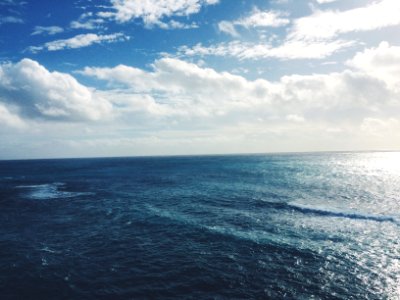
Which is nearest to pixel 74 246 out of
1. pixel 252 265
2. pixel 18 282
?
pixel 18 282

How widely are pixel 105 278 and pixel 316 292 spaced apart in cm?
2255

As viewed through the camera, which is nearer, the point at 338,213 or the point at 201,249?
the point at 201,249

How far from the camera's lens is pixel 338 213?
58.7 metres

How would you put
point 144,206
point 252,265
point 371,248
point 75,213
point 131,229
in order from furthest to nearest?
point 144,206
point 75,213
point 131,229
point 371,248
point 252,265

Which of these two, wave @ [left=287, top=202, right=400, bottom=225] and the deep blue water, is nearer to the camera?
the deep blue water

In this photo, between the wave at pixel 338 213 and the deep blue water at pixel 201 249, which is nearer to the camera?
the deep blue water at pixel 201 249

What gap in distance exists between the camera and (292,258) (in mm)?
35688

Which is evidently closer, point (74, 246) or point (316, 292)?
point (316, 292)

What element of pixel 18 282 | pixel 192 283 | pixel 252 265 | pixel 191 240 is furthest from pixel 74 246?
pixel 252 265

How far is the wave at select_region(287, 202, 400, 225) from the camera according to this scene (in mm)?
54259

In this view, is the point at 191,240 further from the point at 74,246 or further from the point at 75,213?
the point at 75,213

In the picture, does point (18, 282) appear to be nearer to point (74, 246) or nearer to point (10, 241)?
point (74, 246)

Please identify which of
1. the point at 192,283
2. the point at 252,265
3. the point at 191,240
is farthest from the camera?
the point at 191,240

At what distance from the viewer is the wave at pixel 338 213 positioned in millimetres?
54259
